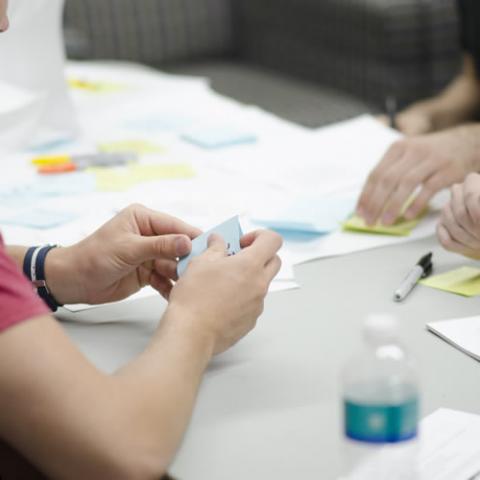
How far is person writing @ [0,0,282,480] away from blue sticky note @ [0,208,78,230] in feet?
1.36

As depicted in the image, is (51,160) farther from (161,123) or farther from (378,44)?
(378,44)

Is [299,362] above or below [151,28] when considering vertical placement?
above

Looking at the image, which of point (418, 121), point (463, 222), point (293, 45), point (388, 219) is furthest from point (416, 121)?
point (293, 45)

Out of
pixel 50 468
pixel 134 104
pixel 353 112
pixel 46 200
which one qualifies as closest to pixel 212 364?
pixel 50 468

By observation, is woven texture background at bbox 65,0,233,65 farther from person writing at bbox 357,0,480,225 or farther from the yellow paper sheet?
person writing at bbox 357,0,480,225

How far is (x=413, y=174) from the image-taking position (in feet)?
4.89

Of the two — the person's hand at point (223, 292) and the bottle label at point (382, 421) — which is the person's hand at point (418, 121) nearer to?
the person's hand at point (223, 292)

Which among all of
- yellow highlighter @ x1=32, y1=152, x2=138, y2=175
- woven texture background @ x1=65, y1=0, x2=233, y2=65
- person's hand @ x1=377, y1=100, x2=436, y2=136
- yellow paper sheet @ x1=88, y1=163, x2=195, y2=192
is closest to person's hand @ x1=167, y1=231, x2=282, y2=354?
yellow paper sheet @ x1=88, y1=163, x2=195, y2=192

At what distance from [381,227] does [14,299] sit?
74 cm

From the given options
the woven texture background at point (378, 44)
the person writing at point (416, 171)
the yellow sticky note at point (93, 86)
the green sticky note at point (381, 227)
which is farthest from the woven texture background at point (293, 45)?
the green sticky note at point (381, 227)

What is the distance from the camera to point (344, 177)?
168 centimetres

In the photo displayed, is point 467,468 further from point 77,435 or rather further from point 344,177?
point 344,177

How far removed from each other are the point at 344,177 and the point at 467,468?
898mm

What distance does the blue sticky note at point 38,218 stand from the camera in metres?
1.48
